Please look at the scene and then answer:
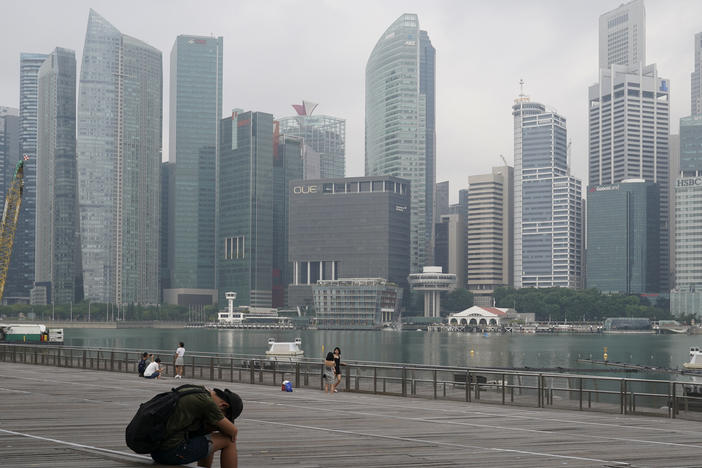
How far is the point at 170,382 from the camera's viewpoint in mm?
41469

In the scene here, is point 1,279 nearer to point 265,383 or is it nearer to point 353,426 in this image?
point 265,383

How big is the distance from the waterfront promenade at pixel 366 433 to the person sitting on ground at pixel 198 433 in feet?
3.39

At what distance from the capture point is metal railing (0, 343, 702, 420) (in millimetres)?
28672

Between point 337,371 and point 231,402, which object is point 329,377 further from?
point 231,402

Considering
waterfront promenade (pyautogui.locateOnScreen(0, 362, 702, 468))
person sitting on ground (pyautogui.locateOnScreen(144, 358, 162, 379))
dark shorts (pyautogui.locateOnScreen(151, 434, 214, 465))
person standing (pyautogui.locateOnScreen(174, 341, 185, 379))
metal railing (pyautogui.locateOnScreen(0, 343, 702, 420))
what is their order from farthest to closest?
person standing (pyautogui.locateOnScreen(174, 341, 185, 379)) → person sitting on ground (pyautogui.locateOnScreen(144, 358, 162, 379)) → metal railing (pyautogui.locateOnScreen(0, 343, 702, 420)) → waterfront promenade (pyautogui.locateOnScreen(0, 362, 702, 468)) → dark shorts (pyautogui.locateOnScreen(151, 434, 214, 465))

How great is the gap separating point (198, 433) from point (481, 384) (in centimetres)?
2183

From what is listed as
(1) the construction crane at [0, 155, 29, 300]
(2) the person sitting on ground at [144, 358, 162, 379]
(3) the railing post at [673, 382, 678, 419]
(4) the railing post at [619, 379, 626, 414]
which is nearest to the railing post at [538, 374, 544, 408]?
(4) the railing post at [619, 379, 626, 414]

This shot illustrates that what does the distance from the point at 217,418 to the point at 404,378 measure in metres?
23.2

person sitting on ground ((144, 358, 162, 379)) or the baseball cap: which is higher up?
the baseball cap

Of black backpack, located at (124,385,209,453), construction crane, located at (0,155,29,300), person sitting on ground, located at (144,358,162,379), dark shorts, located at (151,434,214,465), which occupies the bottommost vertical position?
person sitting on ground, located at (144,358,162,379)

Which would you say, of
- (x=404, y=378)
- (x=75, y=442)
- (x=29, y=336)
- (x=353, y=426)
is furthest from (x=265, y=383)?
(x=29, y=336)

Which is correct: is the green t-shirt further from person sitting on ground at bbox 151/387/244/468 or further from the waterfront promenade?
the waterfront promenade

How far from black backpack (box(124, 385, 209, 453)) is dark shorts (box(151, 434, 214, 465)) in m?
0.24

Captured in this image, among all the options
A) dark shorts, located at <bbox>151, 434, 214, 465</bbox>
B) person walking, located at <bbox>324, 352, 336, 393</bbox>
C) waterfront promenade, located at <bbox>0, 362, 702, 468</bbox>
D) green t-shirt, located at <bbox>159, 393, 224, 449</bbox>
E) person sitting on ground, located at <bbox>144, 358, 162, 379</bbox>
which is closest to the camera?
green t-shirt, located at <bbox>159, 393, 224, 449</bbox>
